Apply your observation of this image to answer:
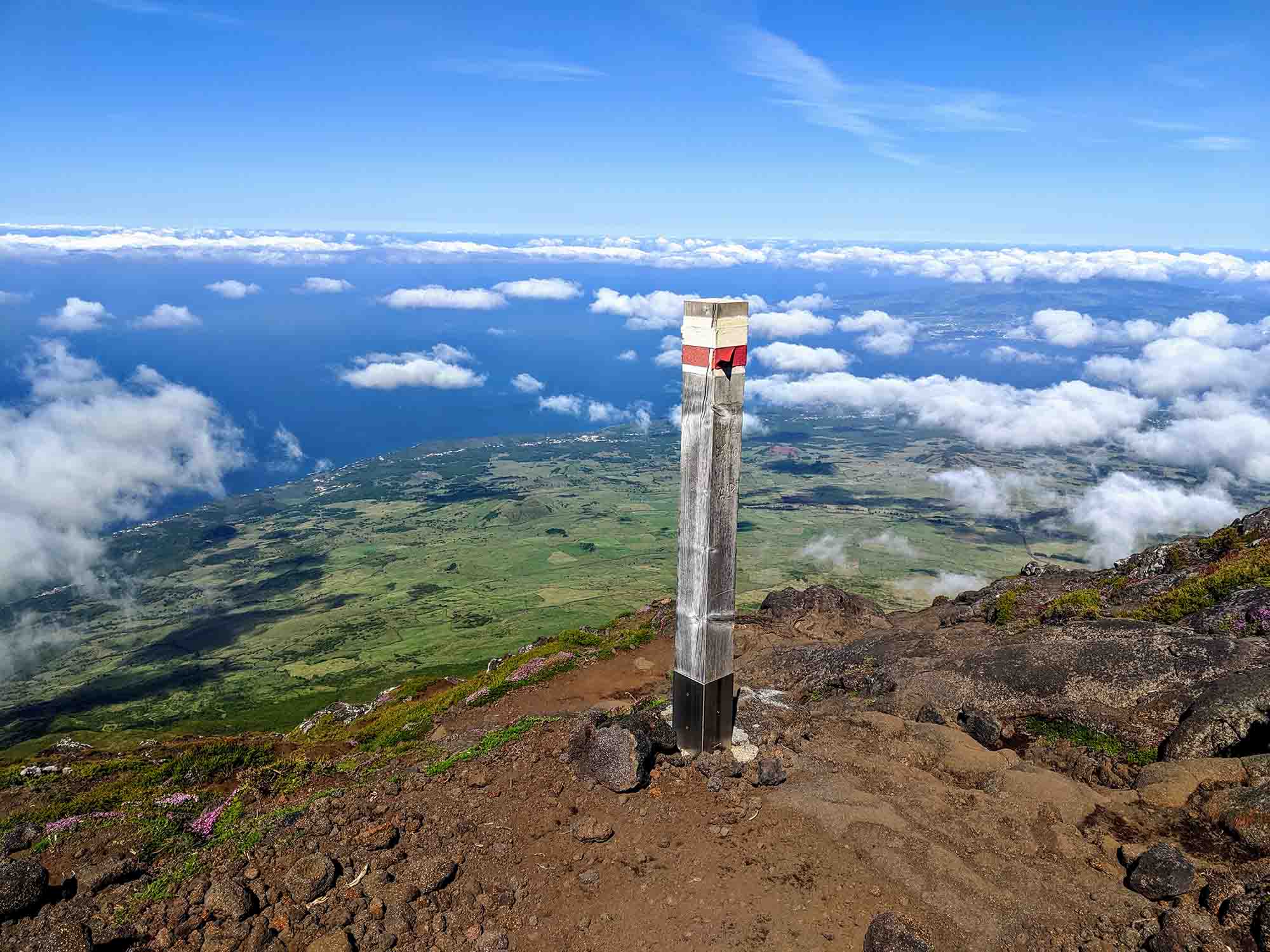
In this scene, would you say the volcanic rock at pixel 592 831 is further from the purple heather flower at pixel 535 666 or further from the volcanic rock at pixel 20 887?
the purple heather flower at pixel 535 666

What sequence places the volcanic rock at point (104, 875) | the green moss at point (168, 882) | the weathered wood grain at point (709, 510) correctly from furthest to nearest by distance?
the weathered wood grain at point (709, 510) < the volcanic rock at point (104, 875) < the green moss at point (168, 882)

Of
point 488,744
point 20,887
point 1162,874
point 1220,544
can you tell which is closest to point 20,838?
point 20,887

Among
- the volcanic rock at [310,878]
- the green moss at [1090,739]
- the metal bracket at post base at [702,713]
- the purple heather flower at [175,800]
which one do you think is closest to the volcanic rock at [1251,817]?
the green moss at [1090,739]

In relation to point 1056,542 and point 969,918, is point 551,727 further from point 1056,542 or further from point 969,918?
point 1056,542

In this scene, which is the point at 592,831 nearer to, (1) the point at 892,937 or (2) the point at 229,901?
(1) the point at 892,937

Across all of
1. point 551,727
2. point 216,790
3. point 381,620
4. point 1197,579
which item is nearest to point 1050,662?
point 1197,579

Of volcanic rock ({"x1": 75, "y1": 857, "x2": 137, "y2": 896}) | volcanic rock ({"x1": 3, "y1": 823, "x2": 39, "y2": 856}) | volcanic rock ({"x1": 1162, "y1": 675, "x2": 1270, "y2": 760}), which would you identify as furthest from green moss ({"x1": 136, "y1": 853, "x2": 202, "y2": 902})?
volcanic rock ({"x1": 1162, "y1": 675, "x2": 1270, "y2": 760})
